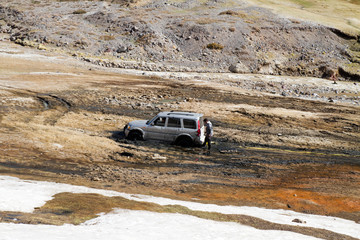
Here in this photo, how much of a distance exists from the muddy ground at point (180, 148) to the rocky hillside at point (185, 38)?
43.0ft

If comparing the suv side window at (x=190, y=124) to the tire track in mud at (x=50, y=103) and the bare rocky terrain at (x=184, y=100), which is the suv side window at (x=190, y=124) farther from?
the tire track in mud at (x=50, y=103)

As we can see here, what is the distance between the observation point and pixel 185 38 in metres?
56.8

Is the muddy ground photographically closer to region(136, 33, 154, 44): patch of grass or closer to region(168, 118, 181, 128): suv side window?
region(168, 118, 181, 128): suv side window

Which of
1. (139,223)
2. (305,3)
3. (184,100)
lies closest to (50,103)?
(184,100)

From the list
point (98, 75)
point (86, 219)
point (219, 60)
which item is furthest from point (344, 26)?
point (86, 219)

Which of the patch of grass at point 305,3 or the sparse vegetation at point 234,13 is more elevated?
the patch of grass at point 305,3

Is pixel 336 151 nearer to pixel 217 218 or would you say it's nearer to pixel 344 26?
pixel 217 218

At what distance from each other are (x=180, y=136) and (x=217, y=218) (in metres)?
8.44

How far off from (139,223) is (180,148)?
9.45m

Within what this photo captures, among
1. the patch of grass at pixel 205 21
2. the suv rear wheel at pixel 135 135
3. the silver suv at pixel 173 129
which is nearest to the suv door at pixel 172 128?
the silver suv at pixel 173 129

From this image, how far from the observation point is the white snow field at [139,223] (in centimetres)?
731

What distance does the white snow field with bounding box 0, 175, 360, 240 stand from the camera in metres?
7.31

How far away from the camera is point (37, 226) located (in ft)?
24.6

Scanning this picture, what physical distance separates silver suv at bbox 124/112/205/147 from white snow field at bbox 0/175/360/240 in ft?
23.0
